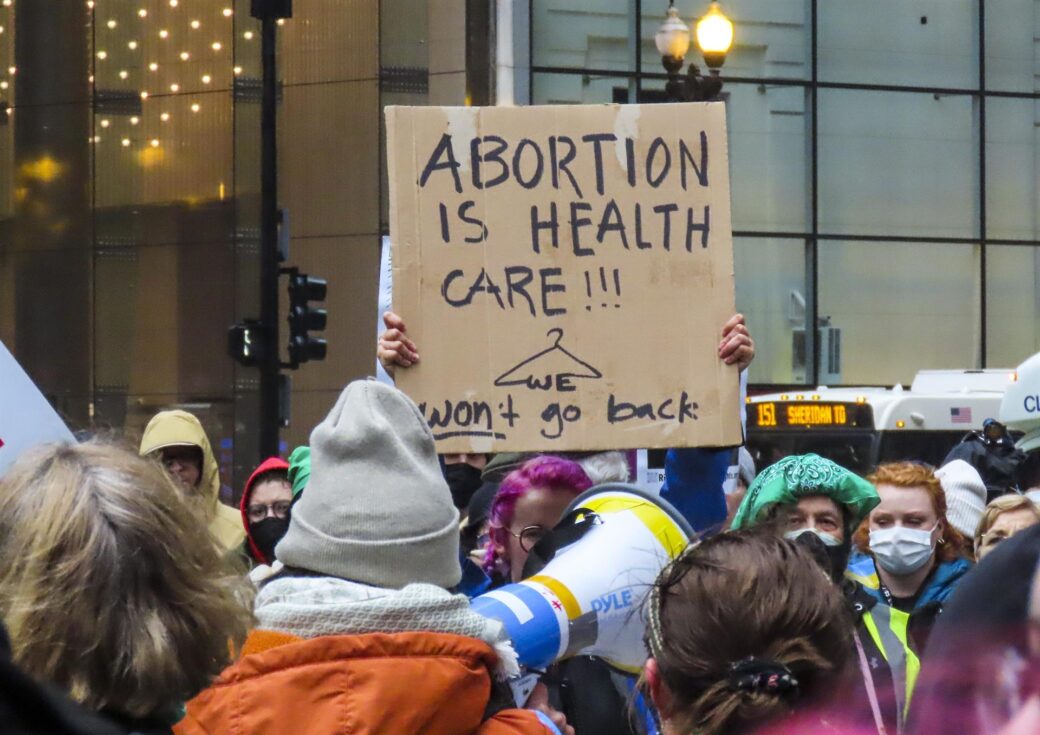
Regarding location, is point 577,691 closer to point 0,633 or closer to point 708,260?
point 708,260

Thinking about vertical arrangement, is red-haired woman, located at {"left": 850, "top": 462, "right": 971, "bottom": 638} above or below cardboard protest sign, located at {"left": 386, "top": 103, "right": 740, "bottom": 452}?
below

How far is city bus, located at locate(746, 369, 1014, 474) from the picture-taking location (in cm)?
1415

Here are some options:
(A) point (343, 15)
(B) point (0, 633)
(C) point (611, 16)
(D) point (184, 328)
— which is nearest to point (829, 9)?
(C) point (611, 16)

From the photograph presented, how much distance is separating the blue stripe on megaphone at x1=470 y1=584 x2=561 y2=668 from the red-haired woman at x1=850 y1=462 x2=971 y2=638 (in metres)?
2.57

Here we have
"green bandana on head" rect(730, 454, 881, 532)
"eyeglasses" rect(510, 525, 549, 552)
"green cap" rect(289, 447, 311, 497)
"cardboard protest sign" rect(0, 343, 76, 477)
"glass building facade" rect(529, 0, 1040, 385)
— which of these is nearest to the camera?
"cardboard protest sign" rect(0, 343, 76, 477)

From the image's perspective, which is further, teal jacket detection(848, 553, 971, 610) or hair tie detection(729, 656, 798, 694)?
teal jacket detection(848, 553, 971, 610)

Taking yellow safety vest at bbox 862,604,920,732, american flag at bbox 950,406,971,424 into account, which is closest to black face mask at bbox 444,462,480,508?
yellow safety vest at bbox 862,604,920,732

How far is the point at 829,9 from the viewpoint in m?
19.8

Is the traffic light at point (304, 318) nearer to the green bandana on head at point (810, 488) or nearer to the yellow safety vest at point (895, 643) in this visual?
the green bandana on head at point (810, 488)

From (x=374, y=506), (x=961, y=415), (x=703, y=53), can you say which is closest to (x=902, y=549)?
(x=374, y=506)

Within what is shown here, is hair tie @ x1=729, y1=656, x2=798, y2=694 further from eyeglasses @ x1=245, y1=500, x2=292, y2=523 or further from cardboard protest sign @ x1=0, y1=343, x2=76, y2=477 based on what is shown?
eyeglasses @ x1=245, y1=500, x2=292, y2=523

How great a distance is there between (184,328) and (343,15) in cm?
387

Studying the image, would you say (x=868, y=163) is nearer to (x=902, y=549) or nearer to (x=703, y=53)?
(x=703, y=53)

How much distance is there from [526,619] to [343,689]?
1.49 feet
